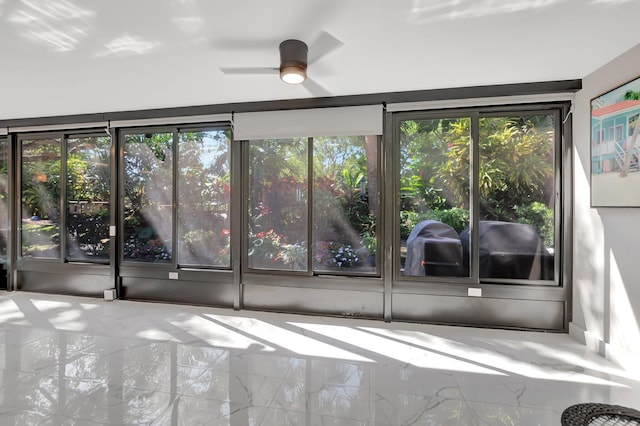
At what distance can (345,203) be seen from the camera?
372 centimetres

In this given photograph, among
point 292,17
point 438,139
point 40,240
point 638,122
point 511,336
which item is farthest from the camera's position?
point 40,240

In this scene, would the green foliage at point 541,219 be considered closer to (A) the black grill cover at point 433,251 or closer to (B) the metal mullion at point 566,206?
Result: (B) the metal mullion at point 566,206

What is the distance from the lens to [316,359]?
2.62 m

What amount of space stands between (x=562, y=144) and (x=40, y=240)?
6426 mm

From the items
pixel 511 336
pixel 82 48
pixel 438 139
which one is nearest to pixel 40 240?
pixel 82 48

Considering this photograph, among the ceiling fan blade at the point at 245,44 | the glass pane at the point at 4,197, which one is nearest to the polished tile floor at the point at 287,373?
the glass pane at the point at 4,197

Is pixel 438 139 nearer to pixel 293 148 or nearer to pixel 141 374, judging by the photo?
pixel 293 148

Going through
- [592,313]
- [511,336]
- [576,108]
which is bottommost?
[511,336]

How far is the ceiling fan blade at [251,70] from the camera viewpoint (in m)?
2.77

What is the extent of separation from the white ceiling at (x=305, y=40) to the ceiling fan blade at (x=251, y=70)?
72mm

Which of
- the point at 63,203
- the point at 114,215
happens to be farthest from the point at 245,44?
the point at 63,203

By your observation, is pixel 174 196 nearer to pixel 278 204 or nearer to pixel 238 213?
pixel 238 213

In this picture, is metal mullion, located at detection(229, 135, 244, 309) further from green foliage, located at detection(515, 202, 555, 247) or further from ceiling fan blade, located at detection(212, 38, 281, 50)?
green foliage, located at detection(515, 202, 555, 247)

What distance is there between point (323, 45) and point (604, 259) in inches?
110
